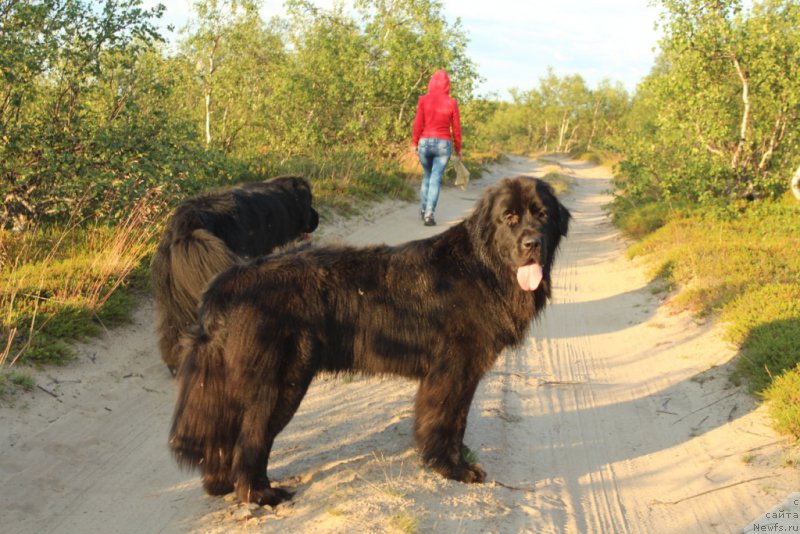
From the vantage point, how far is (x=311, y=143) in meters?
14.5

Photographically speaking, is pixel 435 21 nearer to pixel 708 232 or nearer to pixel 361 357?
pixel 708 232

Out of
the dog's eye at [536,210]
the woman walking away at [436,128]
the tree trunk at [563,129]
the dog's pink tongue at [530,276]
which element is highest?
the tree trunk at [563,129]

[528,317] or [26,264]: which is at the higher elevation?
[528,317]

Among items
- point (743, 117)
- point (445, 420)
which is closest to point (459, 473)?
point (445, 420)

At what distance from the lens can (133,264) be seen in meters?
6.59

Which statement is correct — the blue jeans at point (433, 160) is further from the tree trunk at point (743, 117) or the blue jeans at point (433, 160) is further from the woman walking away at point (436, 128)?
the tree trunk at point (743, 117)

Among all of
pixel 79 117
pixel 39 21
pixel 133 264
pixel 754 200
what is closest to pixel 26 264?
pixel 133 264

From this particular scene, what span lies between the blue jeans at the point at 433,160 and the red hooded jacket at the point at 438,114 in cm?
12

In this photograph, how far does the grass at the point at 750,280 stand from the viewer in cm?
515

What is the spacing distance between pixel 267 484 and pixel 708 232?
27.3 ft

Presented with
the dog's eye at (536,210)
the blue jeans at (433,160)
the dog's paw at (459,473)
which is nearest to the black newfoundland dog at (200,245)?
the dog's paw at (459,473)

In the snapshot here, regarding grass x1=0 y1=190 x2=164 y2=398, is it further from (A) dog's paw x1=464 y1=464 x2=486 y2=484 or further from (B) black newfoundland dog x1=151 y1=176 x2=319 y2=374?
(A) dog's paw x1=464 y1=464 x2=486 y2=484

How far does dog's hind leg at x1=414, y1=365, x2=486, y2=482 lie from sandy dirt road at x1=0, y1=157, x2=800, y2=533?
0.32 ft

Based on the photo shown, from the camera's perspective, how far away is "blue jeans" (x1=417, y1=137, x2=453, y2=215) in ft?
36.8
